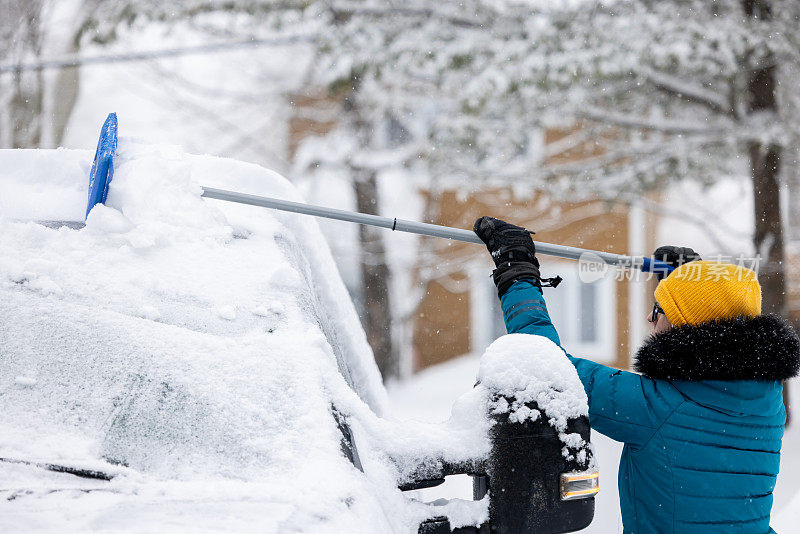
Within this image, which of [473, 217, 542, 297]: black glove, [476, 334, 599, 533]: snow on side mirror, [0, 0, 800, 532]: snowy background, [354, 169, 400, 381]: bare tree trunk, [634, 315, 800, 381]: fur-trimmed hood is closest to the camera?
[476, 334, 599, 533]: snow on side mirror

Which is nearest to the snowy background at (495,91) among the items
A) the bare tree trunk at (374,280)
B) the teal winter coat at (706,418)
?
the bare tree trunk at (374,280)

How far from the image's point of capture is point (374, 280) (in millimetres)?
11023

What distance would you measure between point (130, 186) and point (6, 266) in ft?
1.40

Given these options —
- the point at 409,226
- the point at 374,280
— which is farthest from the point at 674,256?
the point at 374,280

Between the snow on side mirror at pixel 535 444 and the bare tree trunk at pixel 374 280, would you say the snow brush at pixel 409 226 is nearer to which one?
the snow on side mirror at pixel 535 444

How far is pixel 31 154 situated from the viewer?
225 cm

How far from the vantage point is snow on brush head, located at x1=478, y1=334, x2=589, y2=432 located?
1.62 meters

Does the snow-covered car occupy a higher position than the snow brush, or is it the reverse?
the snow brush

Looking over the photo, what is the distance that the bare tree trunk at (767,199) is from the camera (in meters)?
7.14

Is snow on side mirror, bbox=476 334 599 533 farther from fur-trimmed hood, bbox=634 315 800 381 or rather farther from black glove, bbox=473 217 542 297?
black glove, bbox=473 217 542 297

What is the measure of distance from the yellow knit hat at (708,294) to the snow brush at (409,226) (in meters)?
0.63

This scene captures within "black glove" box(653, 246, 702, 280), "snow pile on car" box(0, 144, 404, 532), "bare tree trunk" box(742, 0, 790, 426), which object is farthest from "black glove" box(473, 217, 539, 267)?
"bare tree trunk" box(742, 0, 790, 426)

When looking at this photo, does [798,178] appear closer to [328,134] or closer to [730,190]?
[730,190]

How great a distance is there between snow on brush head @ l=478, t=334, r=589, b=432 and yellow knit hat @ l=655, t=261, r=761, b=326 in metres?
0.53
